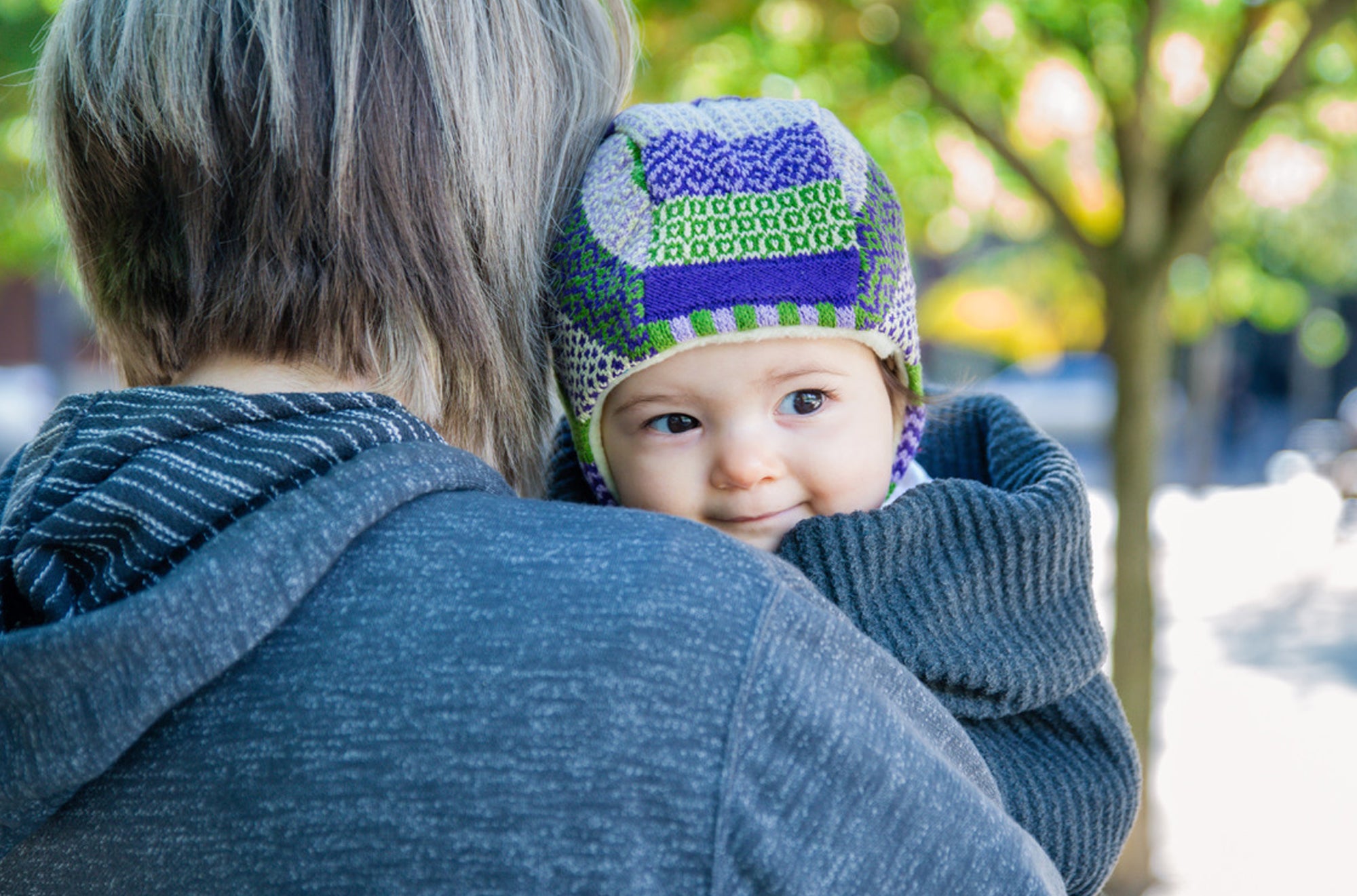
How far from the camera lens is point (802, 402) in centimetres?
181

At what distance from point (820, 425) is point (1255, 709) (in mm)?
6195

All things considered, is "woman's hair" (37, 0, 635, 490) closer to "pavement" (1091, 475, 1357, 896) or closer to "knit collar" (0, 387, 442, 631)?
"knit collar" (0, 387, 442, 631)

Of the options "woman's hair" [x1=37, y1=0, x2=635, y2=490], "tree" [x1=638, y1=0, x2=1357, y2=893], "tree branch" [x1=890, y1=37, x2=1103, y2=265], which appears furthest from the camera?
"tree branch" [x1=890, y1=37, x2=1103, y2=265]

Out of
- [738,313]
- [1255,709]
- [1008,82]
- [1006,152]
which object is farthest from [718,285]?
[1255,709]

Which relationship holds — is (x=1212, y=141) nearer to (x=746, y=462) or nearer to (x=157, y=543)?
(x=746, y=462)

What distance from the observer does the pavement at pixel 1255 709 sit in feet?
16.8

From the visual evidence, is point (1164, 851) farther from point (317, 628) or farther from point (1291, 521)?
point (1291, 521)

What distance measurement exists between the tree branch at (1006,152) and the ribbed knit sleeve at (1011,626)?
298 cm

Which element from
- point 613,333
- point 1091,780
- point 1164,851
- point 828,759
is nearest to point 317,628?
point 828,759

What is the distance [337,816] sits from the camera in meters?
1.02

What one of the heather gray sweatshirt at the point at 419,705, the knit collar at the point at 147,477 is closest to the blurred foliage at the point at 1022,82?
the knit collar at the point at 147,477

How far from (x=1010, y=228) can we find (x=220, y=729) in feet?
20.4

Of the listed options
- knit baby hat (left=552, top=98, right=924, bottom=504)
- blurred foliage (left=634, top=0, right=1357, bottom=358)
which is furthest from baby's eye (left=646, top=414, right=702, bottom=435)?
blurred foliage (left=634, top=0, right=1357, bottom=358)

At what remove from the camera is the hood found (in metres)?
1.02
